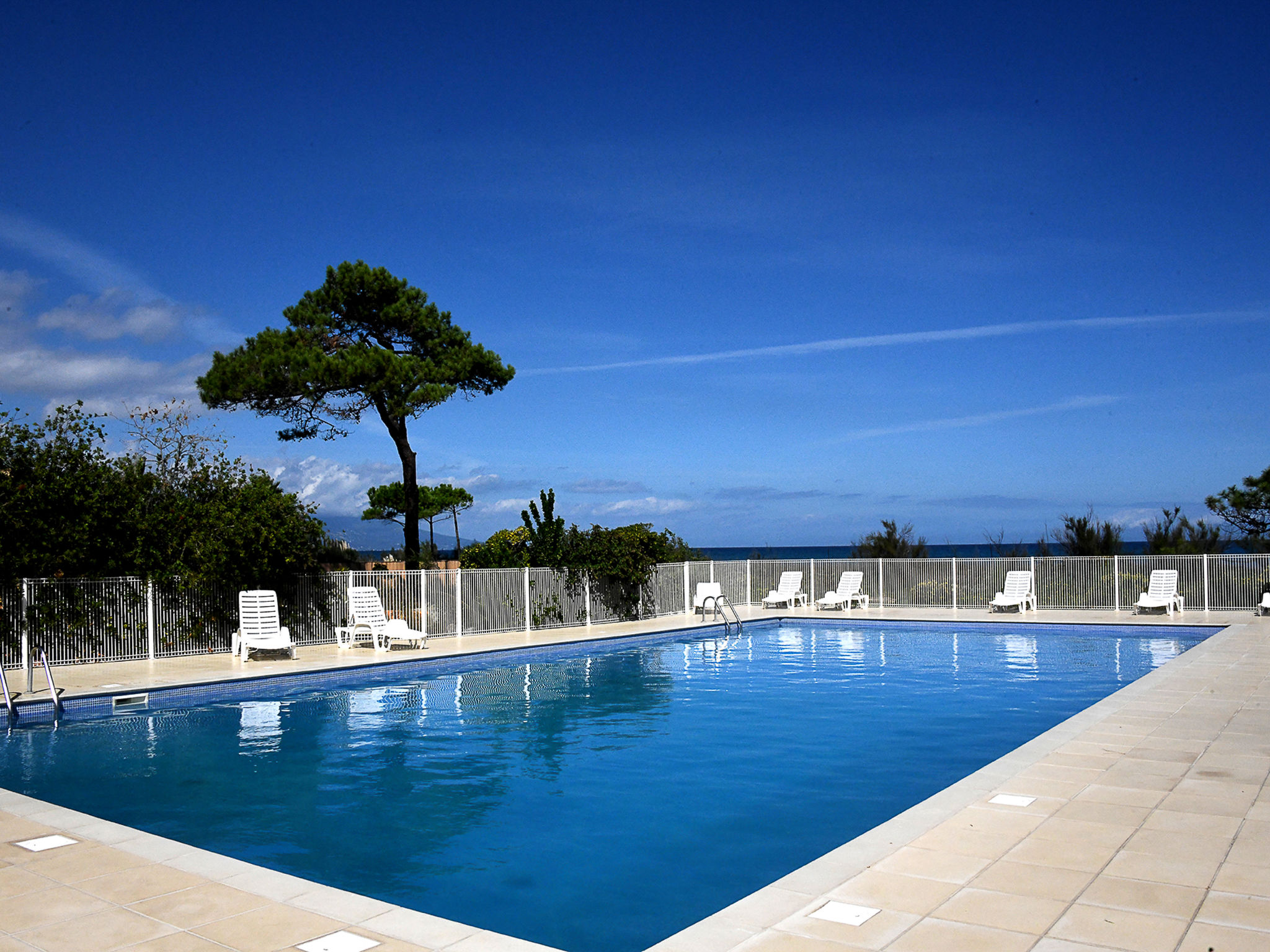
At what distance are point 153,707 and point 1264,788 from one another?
33.9 ft

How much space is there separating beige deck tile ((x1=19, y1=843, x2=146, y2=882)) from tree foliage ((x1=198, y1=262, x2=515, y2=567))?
16.1 m

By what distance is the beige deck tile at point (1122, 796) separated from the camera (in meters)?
5.49

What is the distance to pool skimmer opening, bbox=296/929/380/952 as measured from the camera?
11.7ft

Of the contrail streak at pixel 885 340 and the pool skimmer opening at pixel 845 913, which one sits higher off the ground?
the contrail streak at pixel 885 340

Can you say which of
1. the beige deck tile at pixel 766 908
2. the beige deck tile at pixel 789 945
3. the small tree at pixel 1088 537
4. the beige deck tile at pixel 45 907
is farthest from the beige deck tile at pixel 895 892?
the small tree at pixel 1088 537

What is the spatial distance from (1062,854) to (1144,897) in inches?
23.3

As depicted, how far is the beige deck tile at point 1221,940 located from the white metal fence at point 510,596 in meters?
13.1

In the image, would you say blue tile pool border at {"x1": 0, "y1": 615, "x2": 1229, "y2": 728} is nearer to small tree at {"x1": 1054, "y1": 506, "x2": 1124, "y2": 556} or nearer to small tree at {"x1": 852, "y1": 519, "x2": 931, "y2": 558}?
small tree at {"x1": 852, "y1": 519, "x2": 931, "y2": 558}

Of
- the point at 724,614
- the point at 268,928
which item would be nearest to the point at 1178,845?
the point at 268,928

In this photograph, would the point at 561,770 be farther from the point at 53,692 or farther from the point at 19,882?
the point at 53,692

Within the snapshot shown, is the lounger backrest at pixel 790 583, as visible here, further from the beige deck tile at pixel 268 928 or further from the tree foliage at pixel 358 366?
the beige deck tile at pixel 268 928

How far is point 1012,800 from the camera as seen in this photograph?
5.57 metres

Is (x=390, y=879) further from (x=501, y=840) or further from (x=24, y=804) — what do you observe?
(x=24, y=804)

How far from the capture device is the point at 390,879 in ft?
17.7
